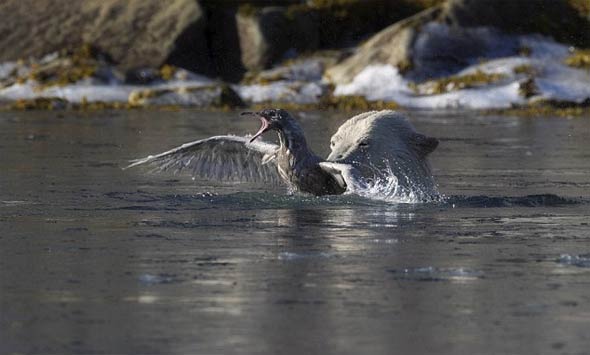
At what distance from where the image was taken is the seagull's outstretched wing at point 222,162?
14617 millimetres

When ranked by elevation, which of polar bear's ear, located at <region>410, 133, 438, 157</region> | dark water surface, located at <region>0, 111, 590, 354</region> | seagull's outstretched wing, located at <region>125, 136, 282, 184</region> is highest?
dark water surface, located at <region>0, 111, 590, 354</region>

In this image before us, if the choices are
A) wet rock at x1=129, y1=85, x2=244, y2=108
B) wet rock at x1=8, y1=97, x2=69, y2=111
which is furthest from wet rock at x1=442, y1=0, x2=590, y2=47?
wet rock at x1=8, y1=97, x2=69, y2=111

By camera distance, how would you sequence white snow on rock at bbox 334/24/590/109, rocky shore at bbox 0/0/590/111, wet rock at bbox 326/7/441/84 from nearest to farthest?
white snow on rock at bbox 334/24/590/109 < rocky shore at bbox 0/0/590/111 < wet rock at bbox 326/7/441/84

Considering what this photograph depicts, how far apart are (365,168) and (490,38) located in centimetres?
1909

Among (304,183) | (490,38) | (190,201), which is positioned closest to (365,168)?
(304,183)

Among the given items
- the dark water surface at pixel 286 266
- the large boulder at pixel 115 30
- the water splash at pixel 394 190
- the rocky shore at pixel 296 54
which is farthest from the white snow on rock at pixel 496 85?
the water splash at pixel 394 190

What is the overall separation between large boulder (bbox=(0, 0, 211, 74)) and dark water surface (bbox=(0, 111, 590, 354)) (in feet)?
51.2

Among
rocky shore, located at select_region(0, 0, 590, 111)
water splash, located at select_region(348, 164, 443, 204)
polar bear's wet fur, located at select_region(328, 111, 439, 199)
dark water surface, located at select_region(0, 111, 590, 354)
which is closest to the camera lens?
dark water surface, located at select_region(0, 111, 590, 354)

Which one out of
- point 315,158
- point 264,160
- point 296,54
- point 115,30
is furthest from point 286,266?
point 115,30

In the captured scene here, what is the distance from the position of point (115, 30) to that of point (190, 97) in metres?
4.48

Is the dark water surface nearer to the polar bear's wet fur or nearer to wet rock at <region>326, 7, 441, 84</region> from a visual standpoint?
the polar bear's wet fur

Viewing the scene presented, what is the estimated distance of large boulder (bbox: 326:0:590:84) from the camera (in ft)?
101

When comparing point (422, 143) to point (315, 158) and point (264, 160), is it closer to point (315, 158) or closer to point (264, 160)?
point (315, 158)

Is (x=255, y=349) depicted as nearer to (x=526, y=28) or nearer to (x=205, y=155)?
(x=205, y=155)
